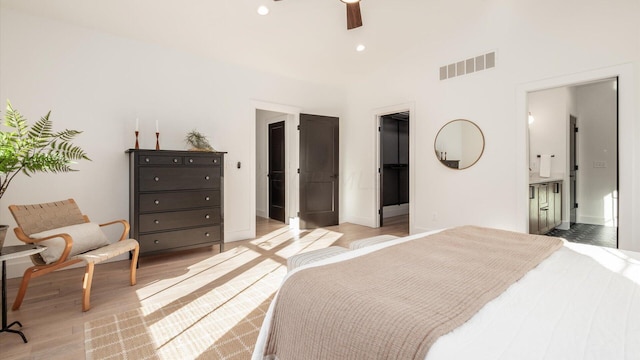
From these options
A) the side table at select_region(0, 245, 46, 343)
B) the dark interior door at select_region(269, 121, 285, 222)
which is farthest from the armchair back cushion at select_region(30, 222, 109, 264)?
the dark interior door at select_region(269, 121, 285, 222)

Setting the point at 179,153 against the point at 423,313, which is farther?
the point at 179,153

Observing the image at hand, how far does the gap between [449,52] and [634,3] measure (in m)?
1.82

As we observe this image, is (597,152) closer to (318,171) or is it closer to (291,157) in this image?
(318,171)

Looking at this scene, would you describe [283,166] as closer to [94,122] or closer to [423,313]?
[94,122]

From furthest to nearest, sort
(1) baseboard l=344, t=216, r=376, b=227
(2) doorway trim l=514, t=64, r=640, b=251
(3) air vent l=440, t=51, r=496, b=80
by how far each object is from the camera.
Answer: (1) baseboard l=344, t=216, r=376, b=227, (3) air vent l=440, t=51, r=496, b=80, (2) doorway trim l=514, t=64, r=640, b=251

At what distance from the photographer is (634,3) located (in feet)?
9.31

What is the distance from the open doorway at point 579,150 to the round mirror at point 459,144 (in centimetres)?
190

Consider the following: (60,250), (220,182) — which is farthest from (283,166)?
(60,250)

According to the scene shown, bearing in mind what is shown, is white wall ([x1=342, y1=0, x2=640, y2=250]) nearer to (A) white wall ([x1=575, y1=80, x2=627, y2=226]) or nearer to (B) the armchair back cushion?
(A) white wall ([x1=575, y1=80, x2=627, y2=226])

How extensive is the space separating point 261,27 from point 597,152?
624 cm

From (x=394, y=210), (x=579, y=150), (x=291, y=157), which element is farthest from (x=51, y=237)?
(x=579, y=150)

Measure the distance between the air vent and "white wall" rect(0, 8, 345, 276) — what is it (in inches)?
112

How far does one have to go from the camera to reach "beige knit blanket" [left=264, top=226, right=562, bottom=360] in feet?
2.64

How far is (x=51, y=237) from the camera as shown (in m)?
2.21
